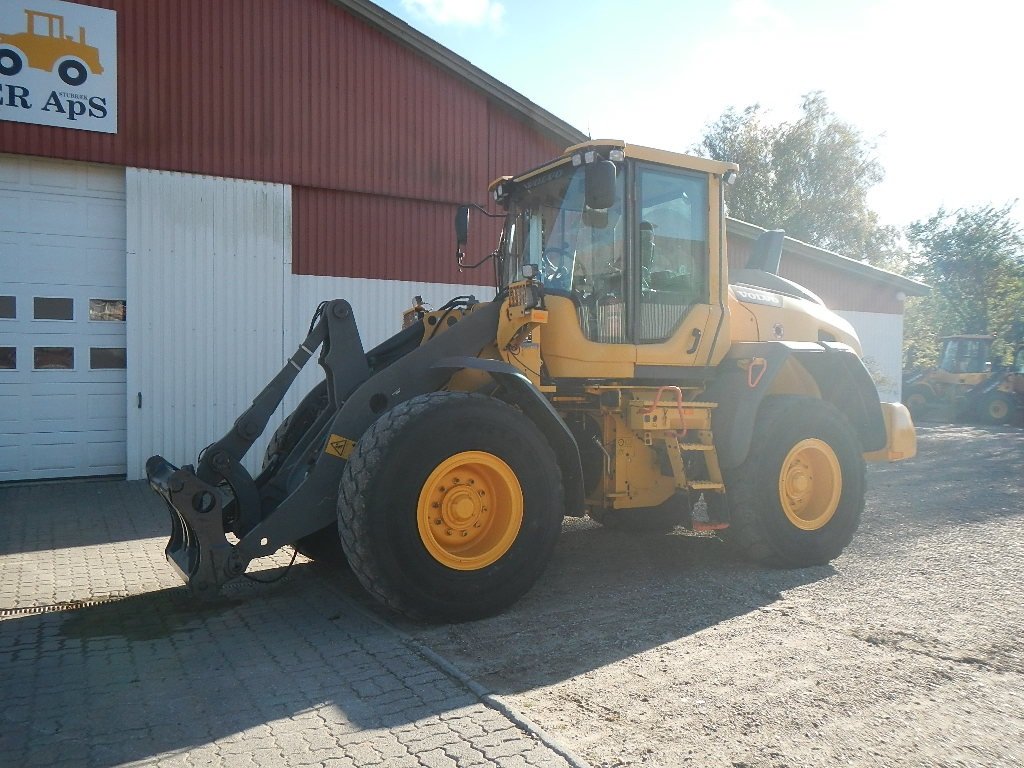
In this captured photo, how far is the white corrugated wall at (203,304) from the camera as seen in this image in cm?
1084

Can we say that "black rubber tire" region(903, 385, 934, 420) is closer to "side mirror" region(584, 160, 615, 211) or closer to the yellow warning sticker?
"side mirror" region(584, 160, 615, 211)

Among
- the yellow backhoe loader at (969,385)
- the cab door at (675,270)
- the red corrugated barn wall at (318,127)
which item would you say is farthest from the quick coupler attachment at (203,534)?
the yellow backhoe loader at (969,385)

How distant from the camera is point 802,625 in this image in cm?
504

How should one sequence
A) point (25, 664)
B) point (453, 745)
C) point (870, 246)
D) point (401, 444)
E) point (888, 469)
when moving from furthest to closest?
point (870, 246)
point (888, 469)
point (401, 444)
point (25, 664)
point (453, 745)

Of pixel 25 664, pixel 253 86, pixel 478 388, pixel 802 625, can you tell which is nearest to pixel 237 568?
pixel 25 664

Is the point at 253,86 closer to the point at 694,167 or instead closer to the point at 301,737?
the point at 694,167

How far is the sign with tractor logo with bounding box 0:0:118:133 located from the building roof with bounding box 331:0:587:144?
3.20 m

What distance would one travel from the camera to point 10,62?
1021cm

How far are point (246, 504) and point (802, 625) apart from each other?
3547 mm

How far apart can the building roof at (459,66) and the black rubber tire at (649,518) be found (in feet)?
25.3

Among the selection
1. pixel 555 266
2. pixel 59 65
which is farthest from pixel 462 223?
pixel 59 65

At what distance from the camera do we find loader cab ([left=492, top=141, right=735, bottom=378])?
6.08 metres

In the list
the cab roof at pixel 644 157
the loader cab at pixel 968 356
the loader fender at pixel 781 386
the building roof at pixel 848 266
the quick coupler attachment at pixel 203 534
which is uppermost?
the building roof at pixel 848 266

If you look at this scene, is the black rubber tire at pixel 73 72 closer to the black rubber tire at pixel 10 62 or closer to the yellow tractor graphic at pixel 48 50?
the yellow tractor graphic at pixel 48 50
